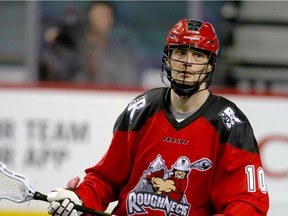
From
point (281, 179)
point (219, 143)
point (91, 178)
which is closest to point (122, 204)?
point (91, 178)

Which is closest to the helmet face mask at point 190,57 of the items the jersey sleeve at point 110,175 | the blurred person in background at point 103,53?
the jersey sleeve at point 110,175

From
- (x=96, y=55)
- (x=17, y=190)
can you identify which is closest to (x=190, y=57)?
(x=17, y=190)

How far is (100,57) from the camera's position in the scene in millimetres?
8336

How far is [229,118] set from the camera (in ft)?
15.6

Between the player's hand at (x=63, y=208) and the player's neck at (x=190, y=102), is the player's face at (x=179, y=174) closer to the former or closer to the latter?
the player's neck at (x=190, y=102)

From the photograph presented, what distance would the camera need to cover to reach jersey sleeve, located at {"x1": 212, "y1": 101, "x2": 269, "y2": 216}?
4672 millimetres

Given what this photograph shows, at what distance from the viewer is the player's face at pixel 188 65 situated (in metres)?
4.69

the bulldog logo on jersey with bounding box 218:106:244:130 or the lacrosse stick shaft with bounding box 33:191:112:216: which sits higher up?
the bulldog logo on jersey with bounding box 218:106:244:130

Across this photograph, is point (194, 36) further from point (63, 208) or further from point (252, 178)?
point (63, 208)

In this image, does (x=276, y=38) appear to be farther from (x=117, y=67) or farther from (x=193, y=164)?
(x=193, y=164)

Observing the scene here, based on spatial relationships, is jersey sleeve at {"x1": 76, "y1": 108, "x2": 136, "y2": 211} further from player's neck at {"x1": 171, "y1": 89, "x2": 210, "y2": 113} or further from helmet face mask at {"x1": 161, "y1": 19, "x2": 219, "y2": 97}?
helmet face mask at {"x1": 161, "y1": 19, "x2": 219, "y2": 97}

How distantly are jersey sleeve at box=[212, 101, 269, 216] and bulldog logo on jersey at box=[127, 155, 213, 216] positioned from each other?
81 millimetres

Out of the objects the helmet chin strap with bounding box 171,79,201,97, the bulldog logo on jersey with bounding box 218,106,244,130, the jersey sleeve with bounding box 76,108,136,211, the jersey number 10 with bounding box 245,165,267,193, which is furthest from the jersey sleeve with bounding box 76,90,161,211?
the jersey number 10 with bounding box 245,165,267,193

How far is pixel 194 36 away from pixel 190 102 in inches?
11.3
